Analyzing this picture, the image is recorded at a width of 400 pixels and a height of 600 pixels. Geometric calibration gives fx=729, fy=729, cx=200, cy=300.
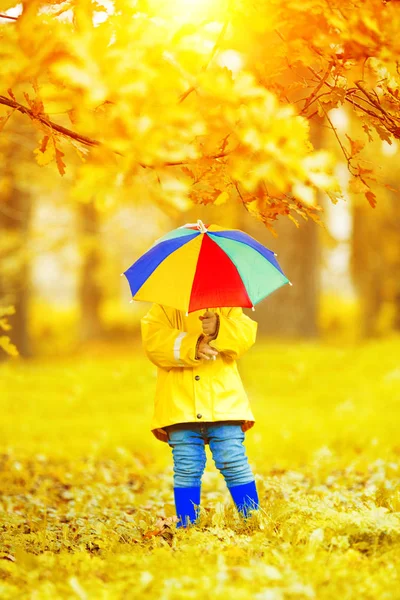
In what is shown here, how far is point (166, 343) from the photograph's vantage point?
154 inches

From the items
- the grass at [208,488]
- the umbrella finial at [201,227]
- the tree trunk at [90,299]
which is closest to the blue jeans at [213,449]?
the grass at [208,488]

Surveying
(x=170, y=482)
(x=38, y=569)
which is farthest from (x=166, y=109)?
(x=170, y=482)

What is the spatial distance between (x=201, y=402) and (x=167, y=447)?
3.55m

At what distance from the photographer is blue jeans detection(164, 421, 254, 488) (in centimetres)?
394

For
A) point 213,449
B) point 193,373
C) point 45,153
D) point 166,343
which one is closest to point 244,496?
point 213,449

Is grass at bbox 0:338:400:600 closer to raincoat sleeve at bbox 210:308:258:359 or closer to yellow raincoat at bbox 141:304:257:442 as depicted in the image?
yellow raincoat at bbox 141:304:257:442

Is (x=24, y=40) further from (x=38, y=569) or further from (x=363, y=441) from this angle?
(x=363, y=441)

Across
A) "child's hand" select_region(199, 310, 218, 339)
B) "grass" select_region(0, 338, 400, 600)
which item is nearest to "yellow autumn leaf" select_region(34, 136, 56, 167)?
"child's hand" select_region(199, 310, 218, 339)

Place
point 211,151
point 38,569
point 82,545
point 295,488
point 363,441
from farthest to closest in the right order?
point 363,441 < point 295,488 < point 82,545 < point 211,151 < point 38,569

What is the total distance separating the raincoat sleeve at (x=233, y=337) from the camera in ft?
12.9

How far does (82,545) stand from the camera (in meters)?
3.72

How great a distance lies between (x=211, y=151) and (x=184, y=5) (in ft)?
2.08

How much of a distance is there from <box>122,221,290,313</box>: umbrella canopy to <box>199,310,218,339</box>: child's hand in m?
0.20

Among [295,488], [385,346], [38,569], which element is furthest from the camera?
[385,346]
